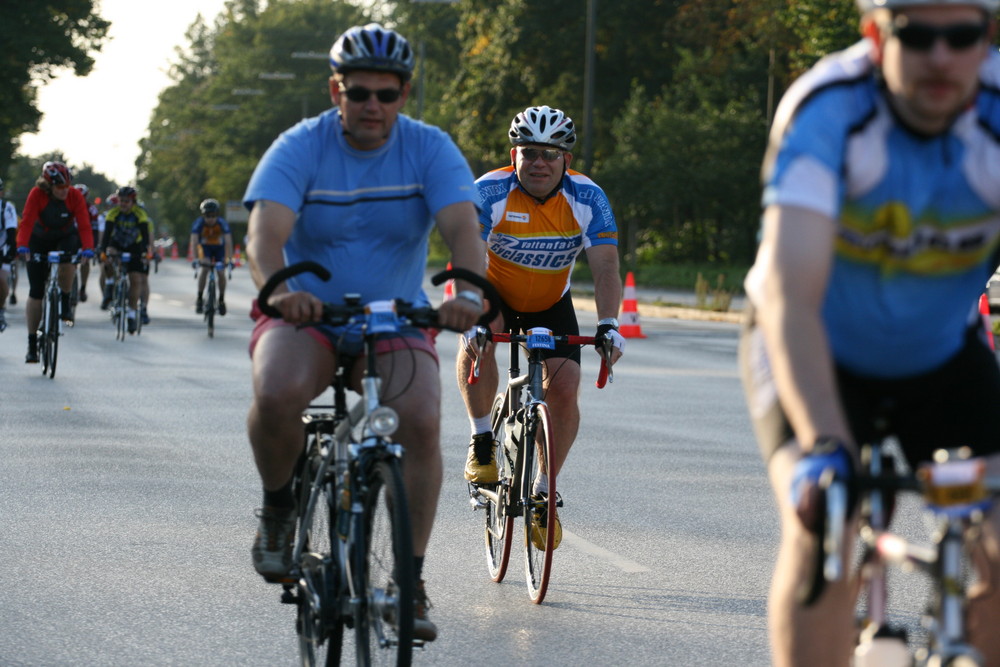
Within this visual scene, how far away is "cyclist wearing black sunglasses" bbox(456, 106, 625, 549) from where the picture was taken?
7.22 meters

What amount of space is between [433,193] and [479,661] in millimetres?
1566

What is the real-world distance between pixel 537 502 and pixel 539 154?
1.51 meters

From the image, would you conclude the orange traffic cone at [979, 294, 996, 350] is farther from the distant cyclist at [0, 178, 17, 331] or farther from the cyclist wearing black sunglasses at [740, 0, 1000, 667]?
the distant cyclist at [0, 178, 17, 331]

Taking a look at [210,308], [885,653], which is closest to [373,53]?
[885,653]

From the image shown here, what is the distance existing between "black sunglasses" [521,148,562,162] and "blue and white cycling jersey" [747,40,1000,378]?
3824 millimetres

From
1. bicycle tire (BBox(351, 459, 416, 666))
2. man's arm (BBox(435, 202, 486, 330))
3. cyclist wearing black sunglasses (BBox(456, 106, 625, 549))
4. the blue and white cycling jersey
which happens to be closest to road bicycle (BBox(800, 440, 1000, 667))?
the blue and white cycling jersey

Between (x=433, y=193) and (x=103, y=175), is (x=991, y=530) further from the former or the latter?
(x=103, y=175)

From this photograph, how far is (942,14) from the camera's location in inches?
118

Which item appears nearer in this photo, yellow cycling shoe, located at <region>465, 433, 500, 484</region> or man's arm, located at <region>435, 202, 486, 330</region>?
man's arm, located at <region>435, 202, 486, 330</region>

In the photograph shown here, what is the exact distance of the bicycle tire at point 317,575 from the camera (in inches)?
185

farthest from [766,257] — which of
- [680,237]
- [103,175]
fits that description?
[103,175]

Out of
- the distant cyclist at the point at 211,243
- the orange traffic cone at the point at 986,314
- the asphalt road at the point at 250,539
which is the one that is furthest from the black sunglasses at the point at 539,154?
the distant cyclist at the point at 211,243

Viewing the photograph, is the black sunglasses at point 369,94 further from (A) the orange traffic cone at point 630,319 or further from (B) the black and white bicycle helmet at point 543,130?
(A) the orange traffic cone at point 630,319

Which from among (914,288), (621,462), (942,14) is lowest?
(621,462)
